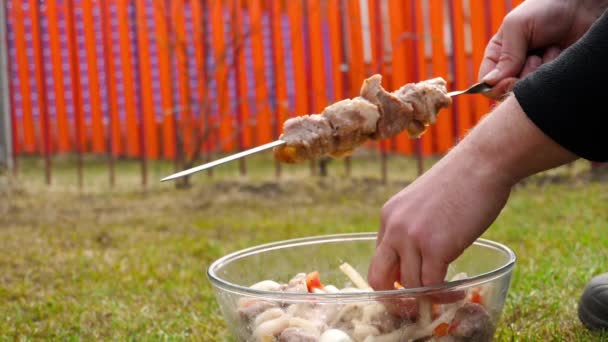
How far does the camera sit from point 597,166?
13.8 ft

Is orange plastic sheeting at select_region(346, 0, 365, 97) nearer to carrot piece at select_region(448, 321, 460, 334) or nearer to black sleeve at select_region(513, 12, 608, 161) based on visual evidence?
carrot piece at select_region(448, 321, 460, 334)

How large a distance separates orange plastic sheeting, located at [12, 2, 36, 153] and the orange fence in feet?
0.04

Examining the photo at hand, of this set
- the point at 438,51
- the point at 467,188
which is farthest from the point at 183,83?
the point at 467,188

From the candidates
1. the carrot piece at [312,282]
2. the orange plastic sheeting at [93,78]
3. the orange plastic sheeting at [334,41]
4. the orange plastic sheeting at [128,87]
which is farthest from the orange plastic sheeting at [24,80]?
the carrot piece at [312,282]

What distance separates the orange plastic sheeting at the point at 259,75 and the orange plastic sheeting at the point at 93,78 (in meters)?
1.30

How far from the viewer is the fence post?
4.83 m

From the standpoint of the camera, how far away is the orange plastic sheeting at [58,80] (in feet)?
19.8

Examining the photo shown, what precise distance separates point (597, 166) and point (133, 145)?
13.3ft

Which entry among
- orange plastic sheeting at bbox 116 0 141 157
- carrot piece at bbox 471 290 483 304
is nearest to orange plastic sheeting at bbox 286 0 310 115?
orange plastic sheeting at bbox 116 0 141 157

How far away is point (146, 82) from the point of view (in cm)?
638

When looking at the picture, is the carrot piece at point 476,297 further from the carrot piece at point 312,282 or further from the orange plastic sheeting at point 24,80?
the orange plastic sheeting at point 24,80

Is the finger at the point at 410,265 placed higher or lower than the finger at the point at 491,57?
lower

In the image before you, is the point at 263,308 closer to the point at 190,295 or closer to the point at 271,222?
the point at 190,295

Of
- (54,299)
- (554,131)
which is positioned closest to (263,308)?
(554,131)
